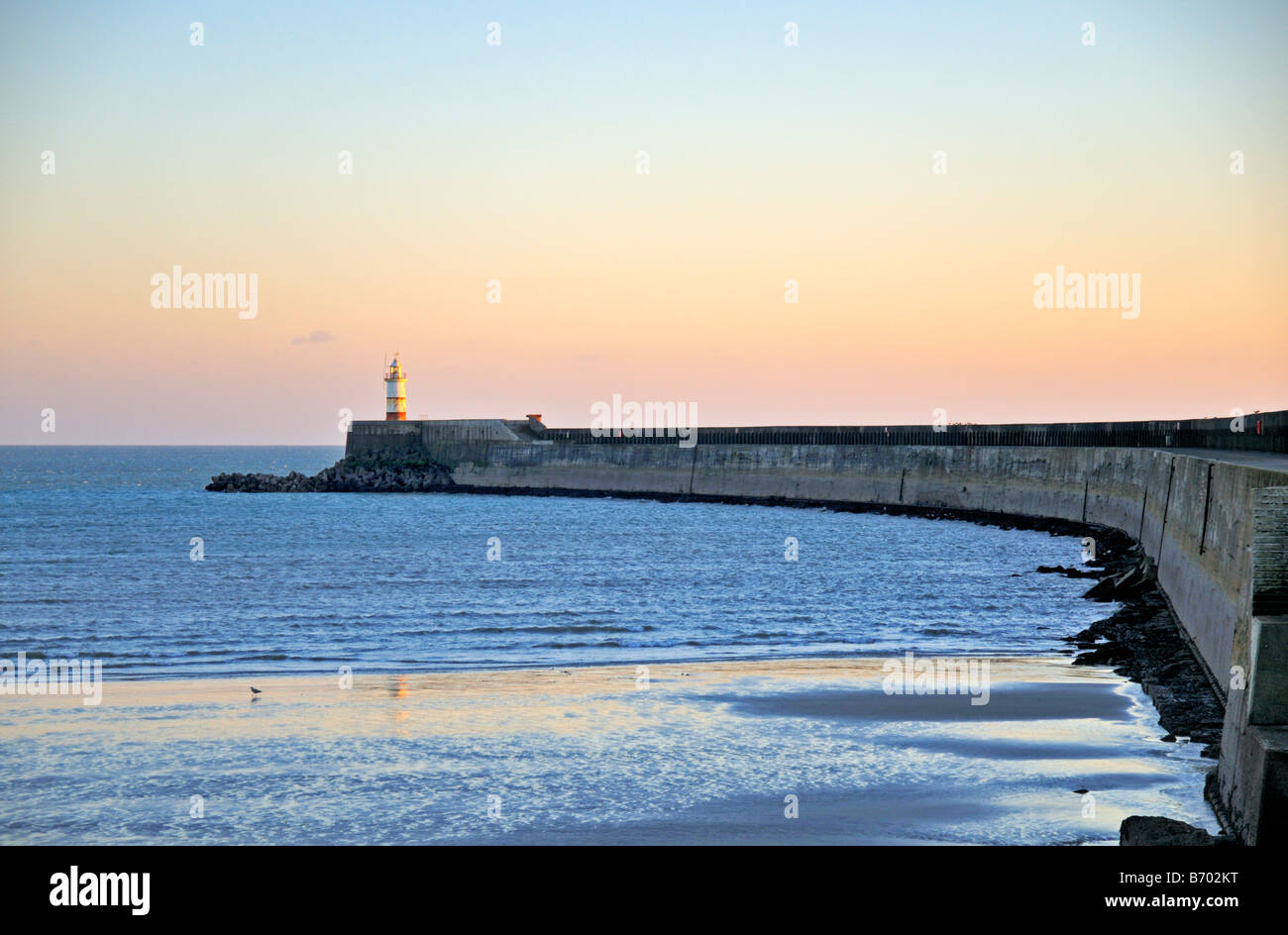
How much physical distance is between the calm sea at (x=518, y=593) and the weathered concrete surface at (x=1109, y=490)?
2228 millimetres

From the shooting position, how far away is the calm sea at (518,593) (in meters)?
18.0

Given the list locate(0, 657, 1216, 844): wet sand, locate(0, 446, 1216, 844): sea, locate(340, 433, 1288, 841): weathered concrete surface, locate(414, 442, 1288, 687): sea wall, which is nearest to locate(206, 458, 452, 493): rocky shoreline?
locate(340, 433, 1288, 841): weathered concrete surface

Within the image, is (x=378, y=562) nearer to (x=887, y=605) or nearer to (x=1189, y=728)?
(x=887, y=605)

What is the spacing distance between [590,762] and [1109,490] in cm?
2967

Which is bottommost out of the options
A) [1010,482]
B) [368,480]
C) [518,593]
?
[518,593]

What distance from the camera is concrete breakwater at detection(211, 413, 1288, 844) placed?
820 centimetres

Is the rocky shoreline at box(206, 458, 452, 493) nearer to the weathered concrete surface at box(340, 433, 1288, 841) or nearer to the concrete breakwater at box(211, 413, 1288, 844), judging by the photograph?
the concrete breakwater at box(211, 413, 1288, 844)

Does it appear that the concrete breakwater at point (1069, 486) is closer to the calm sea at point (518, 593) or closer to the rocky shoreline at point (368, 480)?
the rocky shoreline at point (368, 480)

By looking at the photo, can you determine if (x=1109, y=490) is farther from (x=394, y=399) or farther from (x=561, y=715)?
(x=394, y=399)

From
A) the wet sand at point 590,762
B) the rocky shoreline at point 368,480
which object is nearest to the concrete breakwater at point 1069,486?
the rocky shoreline at point 368,480

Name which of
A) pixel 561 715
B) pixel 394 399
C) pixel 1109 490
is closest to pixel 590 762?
pixel 561 715

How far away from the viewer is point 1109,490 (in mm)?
37281

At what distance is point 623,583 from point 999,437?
29931 mm
